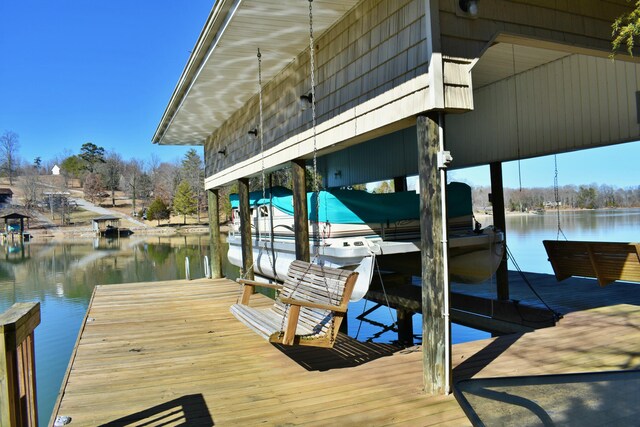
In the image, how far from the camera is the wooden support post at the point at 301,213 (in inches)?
262

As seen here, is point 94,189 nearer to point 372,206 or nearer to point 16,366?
point 372,206

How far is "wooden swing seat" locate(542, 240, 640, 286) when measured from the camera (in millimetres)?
6516

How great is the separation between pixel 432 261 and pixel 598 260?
4.45 meters

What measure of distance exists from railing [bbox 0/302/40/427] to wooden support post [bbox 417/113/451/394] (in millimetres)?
2614

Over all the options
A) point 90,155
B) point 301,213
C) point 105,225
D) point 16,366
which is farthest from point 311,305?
point 90,155

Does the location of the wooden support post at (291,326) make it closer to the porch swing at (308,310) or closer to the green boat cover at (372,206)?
the porch swing at (308,310)

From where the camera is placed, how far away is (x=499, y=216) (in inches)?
317

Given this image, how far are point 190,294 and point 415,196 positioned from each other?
15.7ft

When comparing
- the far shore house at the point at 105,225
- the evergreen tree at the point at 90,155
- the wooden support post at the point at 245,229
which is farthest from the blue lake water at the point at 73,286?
the evergreen tree at the point at 90,155

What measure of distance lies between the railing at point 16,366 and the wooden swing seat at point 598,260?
6811mm

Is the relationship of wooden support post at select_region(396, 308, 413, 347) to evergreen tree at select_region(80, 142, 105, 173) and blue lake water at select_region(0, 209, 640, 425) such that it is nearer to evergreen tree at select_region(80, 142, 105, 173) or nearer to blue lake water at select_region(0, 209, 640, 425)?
blue lake water at select_region(0, 209, 640, 425)

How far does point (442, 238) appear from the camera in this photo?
12.0 ft

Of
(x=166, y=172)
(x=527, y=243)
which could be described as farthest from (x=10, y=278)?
(x=166, y=172)

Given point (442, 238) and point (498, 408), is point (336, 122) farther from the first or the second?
point (498, 408)
